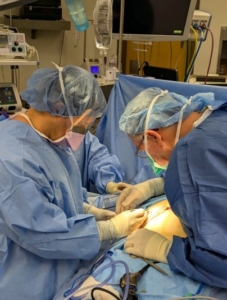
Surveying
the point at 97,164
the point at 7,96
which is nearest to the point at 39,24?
the point at 7,96

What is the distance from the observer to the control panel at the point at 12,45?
2.51 m

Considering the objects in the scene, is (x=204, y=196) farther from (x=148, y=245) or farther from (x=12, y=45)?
(x=12, y=45)

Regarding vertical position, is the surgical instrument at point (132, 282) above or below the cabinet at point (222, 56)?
below

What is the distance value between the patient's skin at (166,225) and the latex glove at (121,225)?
5 cm

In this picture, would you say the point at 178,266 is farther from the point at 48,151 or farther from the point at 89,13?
the point at 89,13

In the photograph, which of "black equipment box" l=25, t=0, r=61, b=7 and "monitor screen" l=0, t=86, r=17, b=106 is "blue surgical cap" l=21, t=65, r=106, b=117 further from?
"black equipment box" l=25, t=0, r=61, b=7

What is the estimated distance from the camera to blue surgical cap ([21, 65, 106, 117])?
1.24m

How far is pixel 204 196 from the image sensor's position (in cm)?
100

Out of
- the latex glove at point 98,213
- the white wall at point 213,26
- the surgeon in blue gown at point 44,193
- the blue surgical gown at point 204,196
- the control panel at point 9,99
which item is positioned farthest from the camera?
the white wall at point 213,26

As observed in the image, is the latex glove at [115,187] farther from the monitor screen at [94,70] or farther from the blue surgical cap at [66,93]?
the monitor screen at [94,70]

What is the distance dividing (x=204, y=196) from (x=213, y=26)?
118 inches

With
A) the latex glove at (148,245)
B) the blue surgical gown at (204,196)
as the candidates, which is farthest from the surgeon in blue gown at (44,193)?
the blue surgical gown at (204,196)

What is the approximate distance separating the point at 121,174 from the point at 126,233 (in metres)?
0.65

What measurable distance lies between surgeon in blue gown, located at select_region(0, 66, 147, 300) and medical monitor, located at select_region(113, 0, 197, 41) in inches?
56.1
